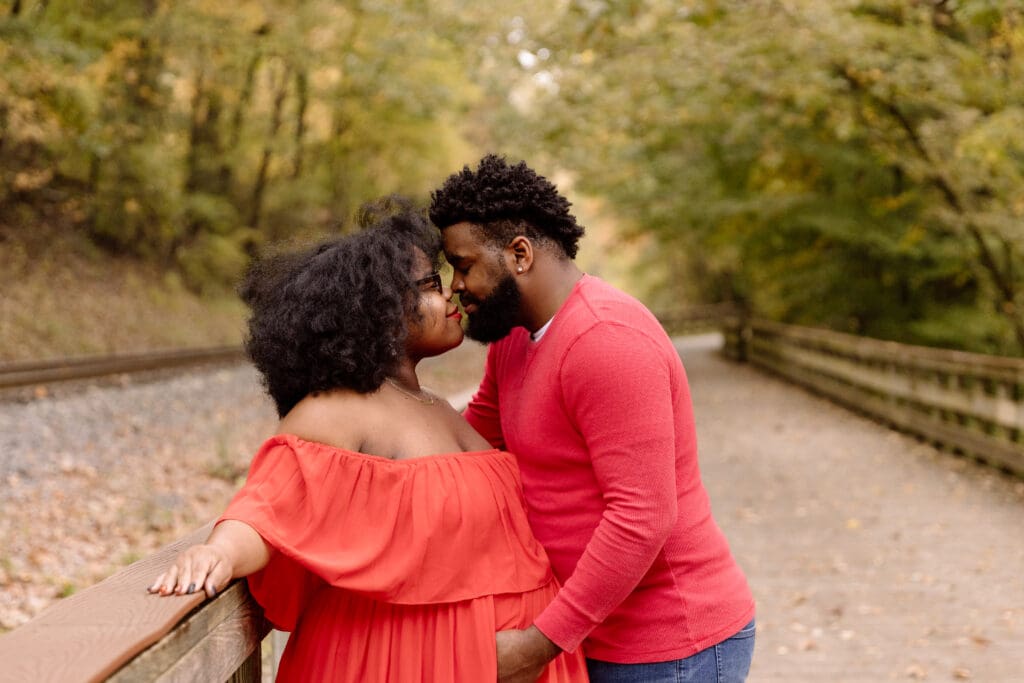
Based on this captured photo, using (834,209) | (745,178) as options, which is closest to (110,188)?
(745,178)

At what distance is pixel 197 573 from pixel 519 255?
0.98 meters

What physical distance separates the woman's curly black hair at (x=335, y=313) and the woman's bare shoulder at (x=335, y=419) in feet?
0.09

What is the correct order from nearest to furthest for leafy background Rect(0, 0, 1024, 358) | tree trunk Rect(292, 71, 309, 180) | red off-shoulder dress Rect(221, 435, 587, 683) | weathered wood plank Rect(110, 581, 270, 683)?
weathered wood plank Rect(110, 581, 270, 683) → red off-shoulder dress Rect(221, 435, 587, 683) → leafy background Rect(0, 0, 1024, 358) → tree trunk Rect(292, 71, 309, 180)

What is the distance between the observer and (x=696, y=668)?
211 centimetres

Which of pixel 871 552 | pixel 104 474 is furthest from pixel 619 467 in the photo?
pixel 104 474

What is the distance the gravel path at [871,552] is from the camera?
483 cm

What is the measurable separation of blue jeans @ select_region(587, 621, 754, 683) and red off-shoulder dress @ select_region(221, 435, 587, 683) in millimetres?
273

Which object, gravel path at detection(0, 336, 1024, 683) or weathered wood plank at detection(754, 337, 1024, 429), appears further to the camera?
weathered wood plank at detection(754, 337, 1024, 429)

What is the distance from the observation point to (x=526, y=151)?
47.8ft

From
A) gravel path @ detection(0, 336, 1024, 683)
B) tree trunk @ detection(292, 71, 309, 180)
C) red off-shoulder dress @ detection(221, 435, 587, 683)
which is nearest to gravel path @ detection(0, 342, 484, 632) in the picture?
gravel path @ detection(0, 336, 1024, 683)

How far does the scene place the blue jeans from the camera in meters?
2.11

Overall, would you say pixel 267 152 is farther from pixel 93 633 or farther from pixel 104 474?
pixel 93 633

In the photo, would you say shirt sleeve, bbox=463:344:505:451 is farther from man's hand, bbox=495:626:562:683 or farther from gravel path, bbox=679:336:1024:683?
gravel path, bbox=679:336:1024:683

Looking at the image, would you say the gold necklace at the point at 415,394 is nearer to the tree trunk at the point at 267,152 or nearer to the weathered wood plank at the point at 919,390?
the weathered wood plank at the point at 919,390
